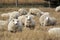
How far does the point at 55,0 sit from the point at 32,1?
2.44 meters

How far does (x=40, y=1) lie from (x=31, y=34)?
717 inches

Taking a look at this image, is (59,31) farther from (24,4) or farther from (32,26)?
(24,4)

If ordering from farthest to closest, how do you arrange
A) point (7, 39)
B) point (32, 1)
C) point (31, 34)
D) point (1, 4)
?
point (32, 1)
point (1, 4)
point (31, 34)
point (7, 39)

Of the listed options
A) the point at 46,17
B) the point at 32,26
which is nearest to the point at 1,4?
the point at 46,17

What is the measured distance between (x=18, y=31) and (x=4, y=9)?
37.5 feet

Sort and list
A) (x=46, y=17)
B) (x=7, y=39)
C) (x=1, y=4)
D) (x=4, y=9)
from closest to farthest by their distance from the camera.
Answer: (x=7, y=39) → (x=46, y=17) → (x=4, y=9) → (x=1, y=4)

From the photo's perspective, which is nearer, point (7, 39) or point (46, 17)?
point (7, 39)

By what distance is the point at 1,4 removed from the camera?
2595 cm

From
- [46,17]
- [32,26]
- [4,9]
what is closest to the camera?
[32,26]

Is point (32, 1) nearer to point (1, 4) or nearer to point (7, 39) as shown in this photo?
point (1, 4)

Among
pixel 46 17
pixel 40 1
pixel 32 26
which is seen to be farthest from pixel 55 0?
pixel 32 26

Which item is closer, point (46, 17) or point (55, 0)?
point (46, 17)

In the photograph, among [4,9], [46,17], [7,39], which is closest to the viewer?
[7,39]

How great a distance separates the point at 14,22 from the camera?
11.6m
